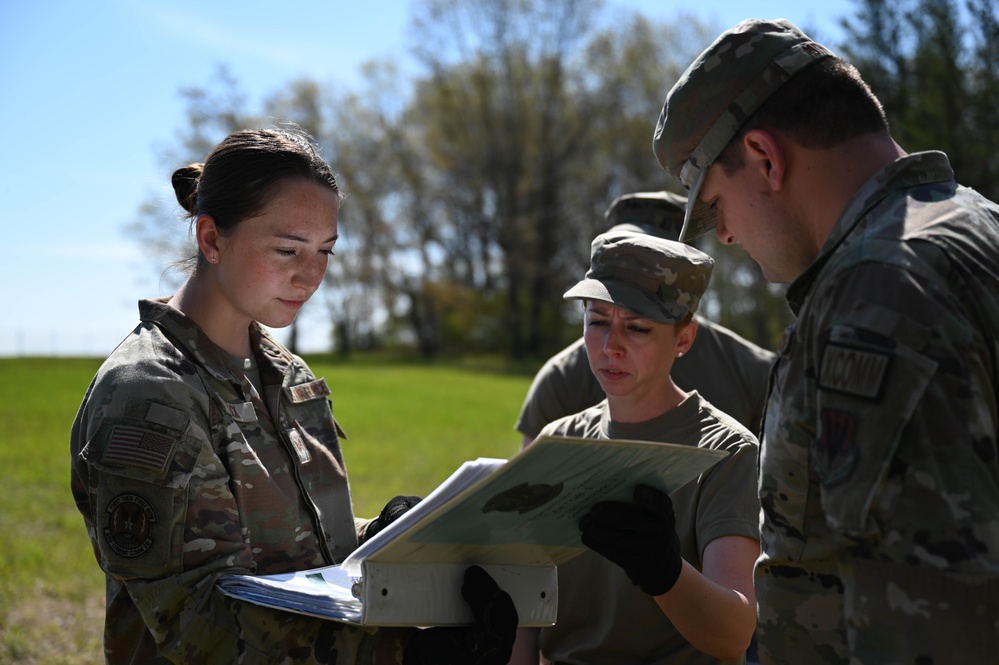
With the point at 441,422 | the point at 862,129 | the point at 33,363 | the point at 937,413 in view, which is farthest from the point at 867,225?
the point at 33,363

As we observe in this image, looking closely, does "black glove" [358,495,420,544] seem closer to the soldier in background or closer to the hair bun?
the hair bun

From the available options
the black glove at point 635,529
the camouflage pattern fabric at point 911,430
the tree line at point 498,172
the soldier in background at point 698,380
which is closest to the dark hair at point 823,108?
the camouflage pattern fabric at point 911,430

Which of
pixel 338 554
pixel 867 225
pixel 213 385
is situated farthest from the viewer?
pixel 338 554

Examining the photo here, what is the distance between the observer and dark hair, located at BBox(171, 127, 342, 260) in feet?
8.36

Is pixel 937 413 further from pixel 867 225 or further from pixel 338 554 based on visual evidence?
pixel 338 554

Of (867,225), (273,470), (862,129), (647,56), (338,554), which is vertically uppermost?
(647,56)

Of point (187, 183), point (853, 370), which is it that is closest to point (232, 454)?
point (187, 183)

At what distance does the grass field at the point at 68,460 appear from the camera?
574cm

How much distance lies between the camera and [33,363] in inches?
961

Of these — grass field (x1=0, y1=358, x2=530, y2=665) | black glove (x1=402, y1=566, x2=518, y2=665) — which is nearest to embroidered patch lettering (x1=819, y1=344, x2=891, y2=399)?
black glove (x1=402, y1=566, x2=518, y2=665)

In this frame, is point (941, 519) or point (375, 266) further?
point (375, 266)

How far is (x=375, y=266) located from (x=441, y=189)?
435 centimetres

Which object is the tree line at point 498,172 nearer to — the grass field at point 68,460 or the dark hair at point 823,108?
the grass field at point 68,460

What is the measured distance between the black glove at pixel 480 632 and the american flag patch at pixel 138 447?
751mm
